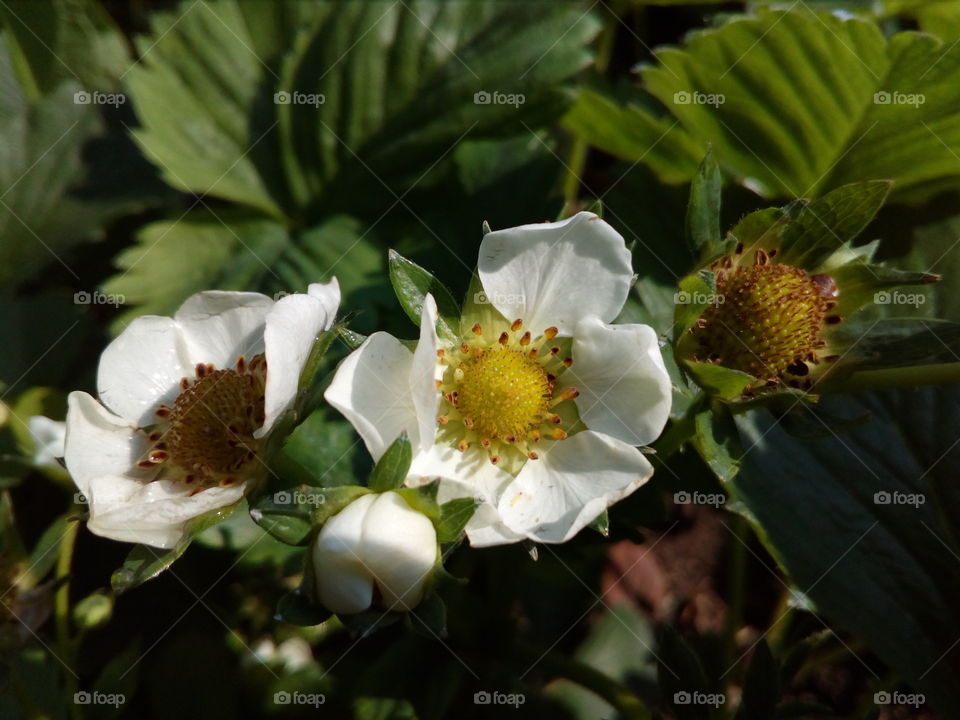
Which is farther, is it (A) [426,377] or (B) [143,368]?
(B) [143,368]

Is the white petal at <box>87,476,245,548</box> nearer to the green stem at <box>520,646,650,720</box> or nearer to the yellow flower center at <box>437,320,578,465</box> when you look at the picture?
the yellow flower center at <box>437,320,578,465</box>

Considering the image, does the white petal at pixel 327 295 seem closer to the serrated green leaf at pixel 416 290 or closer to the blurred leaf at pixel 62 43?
the serrated green leaf at pixel 416 290

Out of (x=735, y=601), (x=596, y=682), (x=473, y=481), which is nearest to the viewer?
(x=473, y=481)

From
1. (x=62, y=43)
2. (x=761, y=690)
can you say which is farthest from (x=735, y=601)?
(x=62, y=43)

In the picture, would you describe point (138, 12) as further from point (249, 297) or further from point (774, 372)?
point (774, 372)

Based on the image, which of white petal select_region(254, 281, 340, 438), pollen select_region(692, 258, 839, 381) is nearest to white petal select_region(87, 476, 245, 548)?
white petal select_region(254, 281, 340, 438)

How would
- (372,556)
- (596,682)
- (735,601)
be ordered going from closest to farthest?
(372,556) → (596,682) → (735,601)

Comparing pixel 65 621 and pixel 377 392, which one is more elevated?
pixel 377 392

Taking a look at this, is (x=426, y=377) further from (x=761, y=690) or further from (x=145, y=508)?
(x=761, y=690)
